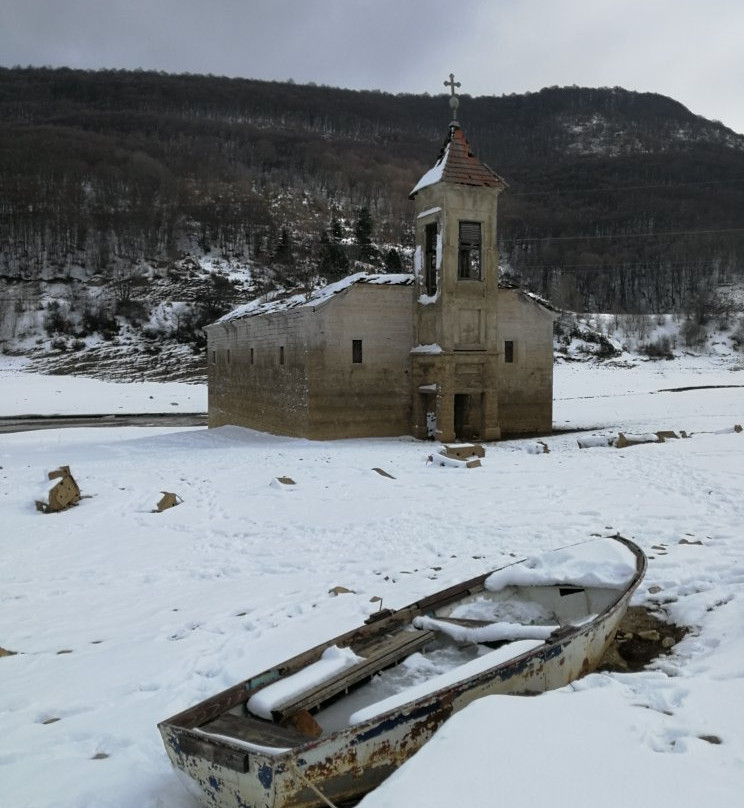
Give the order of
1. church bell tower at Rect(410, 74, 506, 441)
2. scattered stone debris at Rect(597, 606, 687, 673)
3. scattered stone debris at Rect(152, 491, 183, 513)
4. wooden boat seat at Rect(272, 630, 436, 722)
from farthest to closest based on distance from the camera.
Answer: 1. church bell tower at Rect(410, 74, 506, 441)
2. scattered stone debris at Rect(152, 491, 183, 513)
3. scattered stone debris at Rect(597, 606, 687, 673)
4. wooden boat seat at Rect(272, 630, 436, 722)

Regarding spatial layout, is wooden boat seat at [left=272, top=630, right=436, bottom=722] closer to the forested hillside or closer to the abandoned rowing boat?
the abandoned rowing boat

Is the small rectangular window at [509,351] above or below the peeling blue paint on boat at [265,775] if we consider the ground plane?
above

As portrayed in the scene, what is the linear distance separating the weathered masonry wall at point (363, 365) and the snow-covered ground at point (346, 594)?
2.17 m

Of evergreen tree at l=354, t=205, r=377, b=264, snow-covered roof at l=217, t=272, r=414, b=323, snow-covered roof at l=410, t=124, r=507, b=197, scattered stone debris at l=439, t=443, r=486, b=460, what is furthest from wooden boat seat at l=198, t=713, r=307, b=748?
evergreen tree at l=354, t=205, r=377, b=264

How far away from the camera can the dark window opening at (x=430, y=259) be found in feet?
75.7

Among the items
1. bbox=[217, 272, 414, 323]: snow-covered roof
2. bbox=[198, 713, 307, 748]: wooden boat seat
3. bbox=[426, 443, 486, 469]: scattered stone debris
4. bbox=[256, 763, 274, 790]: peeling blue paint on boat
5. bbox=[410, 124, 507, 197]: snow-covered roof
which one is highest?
bbox=[410, 124, 507, 197]: snow-covered roof

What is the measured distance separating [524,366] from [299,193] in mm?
111681

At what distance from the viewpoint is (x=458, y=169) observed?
22.4 metres

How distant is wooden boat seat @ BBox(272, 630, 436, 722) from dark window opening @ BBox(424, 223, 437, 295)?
59.8 feet

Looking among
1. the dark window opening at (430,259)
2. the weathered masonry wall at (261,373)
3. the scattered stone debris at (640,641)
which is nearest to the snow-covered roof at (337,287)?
the weathered masonry wall at (261,373)

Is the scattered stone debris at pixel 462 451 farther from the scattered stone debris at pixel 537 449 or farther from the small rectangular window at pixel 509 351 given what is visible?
the small rectangular window at pixel 509 351

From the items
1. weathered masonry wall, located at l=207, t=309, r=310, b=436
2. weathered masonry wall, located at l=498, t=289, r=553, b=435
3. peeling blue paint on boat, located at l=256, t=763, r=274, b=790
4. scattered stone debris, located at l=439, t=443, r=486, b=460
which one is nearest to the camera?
peeling blue paint on boat, located at l=256, t=763, r=274, b=790

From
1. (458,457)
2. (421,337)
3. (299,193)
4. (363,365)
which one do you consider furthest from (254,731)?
(299,193)

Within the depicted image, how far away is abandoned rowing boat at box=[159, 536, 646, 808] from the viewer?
391cm
